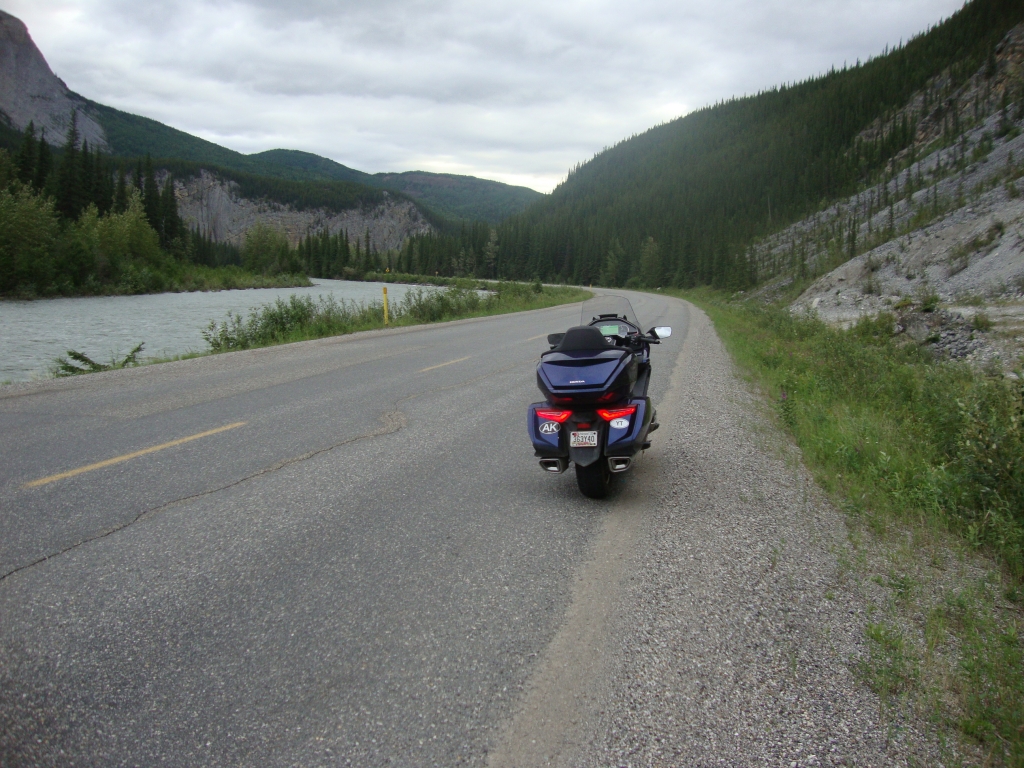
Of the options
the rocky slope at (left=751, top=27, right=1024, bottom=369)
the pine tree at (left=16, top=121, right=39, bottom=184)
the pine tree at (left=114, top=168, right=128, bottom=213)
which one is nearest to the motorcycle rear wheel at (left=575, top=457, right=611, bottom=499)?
the rocky slope at (left=751, top=27, right=1024, bottom=369)

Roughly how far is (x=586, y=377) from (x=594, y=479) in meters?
0.85

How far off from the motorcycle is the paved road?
0.41 m

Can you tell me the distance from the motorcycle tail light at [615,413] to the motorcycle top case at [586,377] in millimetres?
83

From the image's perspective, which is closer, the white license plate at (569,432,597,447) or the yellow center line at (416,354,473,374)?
the white license plate at (569,432,597,447)

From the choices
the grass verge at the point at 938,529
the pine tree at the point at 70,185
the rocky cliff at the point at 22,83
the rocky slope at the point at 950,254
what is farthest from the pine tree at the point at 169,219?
the rocky cliff at the point at 22,83

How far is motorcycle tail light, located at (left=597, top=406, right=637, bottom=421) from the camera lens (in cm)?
454

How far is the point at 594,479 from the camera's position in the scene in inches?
187

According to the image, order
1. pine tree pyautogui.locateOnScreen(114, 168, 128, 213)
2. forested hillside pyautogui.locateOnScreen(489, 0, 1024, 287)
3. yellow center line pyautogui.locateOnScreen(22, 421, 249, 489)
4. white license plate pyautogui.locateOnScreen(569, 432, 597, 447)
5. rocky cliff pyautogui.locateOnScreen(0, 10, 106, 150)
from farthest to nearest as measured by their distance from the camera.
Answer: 1. rocky cliff pyautogui.locateOnScreen(0, 10, 106, 150)
2. forested hillside pyautogui.locateOnScreen(489, 0, 1024, 287)
3. pine tree pyautogui.locateOnScreen(114, 168, 128, 213)
4. yellow center line pyautogui.locateOnScreen(22, 421, 249, 489)
5. white license plate pyautogui.locateOnScreen(569, 432, 597, 447)

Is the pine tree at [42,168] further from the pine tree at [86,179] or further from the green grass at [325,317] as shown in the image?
the green grass at [325,317]

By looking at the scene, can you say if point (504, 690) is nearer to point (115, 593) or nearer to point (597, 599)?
point (597, 599)

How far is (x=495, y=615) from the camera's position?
3078mm

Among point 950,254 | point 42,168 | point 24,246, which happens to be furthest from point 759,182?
point 24,246

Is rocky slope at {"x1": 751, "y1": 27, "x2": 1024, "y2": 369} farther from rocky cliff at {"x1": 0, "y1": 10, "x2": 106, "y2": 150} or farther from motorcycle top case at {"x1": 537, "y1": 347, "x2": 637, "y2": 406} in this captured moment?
rocky cliff at {"x1": 0, "y1": 10, "x2": 106, "y2": 150}

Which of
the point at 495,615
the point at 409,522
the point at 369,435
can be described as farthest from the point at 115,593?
the point at 369,435
